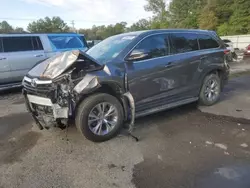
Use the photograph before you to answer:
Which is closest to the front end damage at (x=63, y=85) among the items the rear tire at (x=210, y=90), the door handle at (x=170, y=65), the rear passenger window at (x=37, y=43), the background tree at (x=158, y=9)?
the door handle at (x=170, y=65)

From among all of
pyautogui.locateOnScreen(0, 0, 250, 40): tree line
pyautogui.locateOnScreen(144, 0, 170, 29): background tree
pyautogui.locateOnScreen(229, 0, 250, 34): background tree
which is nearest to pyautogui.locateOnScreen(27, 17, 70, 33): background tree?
pyautogui.locateOnScreen(0, 0, 250, 40): tree line

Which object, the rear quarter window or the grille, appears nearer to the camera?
the grille

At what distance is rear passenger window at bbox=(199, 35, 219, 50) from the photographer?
5.48 m

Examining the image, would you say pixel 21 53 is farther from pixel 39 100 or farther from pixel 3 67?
pixel 39 100

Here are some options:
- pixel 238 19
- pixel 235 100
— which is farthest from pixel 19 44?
pixel 238 19

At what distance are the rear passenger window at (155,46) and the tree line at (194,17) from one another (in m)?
20.3

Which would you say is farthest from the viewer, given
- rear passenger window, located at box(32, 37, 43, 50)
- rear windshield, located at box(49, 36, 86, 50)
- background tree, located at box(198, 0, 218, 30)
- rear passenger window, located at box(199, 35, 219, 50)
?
background tree, located at box(198, 0, 218, 30)

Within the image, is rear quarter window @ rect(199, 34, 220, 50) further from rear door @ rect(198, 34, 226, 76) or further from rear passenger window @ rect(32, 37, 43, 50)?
rear passenger window @ rect(32, 37, 43, 50)

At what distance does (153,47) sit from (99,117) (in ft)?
5.66

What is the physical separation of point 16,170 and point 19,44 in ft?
18.8

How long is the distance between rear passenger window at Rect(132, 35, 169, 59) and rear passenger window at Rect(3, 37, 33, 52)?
5.12m

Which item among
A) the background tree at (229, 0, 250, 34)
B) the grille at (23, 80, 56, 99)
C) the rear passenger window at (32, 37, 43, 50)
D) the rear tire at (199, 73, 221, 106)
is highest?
the background tree at (229, 0, 250, 34)

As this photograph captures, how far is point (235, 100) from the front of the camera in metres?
6.29

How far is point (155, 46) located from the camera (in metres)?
4.58
